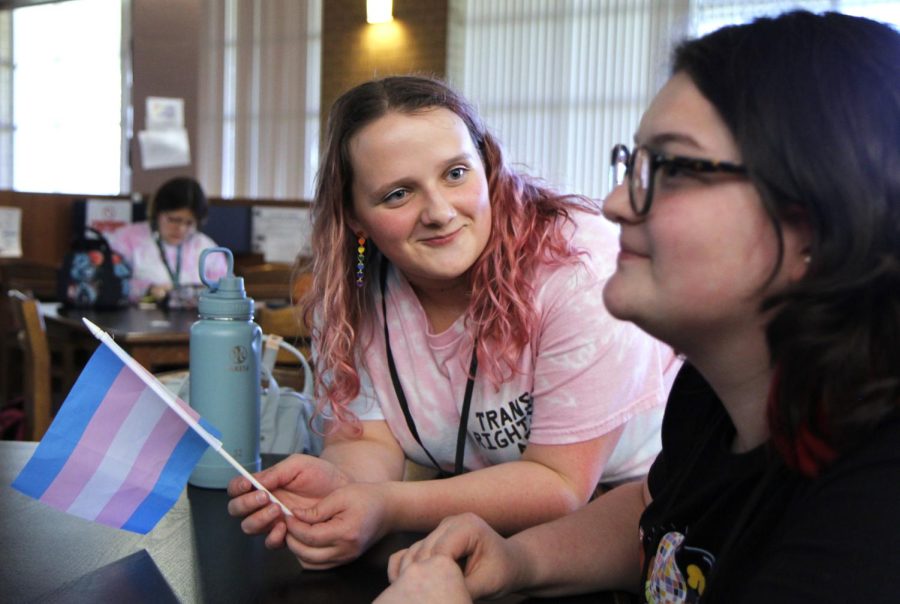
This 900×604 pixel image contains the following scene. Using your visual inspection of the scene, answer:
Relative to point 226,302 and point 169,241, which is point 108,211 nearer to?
point 169,241

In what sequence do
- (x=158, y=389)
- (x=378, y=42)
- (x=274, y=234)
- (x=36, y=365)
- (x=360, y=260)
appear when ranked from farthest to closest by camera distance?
(x=378, y=42), (x=274, y=234), (x=36, y=365), (x=360, y=260), (x=158, y=389)

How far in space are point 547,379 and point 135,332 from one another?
2331mm

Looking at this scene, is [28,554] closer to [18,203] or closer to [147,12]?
[18,203]

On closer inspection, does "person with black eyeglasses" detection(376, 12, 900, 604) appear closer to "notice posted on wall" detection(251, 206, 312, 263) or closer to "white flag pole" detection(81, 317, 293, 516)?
"white flag pole" detection(81, 317, 293, 516)

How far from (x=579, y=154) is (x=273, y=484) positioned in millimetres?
6830

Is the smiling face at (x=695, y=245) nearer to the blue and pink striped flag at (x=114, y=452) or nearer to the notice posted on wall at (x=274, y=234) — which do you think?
the blue and pink striped flag at (x=114, y=452)

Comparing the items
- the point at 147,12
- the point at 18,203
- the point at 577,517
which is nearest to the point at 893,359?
the point at 577,517

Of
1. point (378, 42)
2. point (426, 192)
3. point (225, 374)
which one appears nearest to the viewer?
point (225, 374)

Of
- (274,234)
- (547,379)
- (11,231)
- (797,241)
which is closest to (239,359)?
(547,379)

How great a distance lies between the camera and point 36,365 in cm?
319

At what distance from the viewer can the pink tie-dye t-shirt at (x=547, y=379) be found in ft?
4.45

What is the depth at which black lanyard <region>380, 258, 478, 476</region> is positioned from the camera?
Answer: 1.44 meters

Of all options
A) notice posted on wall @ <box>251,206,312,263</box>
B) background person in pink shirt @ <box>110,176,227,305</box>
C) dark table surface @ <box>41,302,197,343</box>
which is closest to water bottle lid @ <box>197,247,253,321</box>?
dark table surface @ <box>41,302,197,343</box>

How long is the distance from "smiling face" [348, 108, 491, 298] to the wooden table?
5.66 ft
